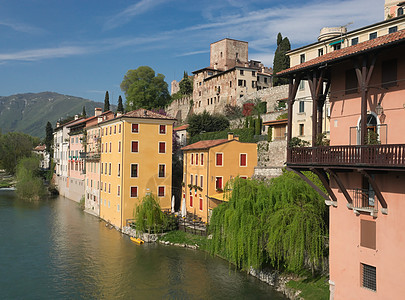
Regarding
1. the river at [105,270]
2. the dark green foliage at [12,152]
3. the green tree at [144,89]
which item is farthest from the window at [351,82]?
the dark green foliage at [12,152]

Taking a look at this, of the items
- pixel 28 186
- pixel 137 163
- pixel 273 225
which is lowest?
pixel 28 186

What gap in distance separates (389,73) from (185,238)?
2278 cm

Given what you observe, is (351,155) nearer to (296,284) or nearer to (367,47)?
(367,47)

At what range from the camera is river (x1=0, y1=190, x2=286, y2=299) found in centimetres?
2181

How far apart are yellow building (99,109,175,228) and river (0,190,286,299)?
11.5ft

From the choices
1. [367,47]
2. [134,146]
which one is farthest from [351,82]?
[134,146]

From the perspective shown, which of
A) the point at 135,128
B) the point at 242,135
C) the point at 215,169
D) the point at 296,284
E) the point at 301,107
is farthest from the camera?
the point at 242,135

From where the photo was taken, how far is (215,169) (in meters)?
36.1

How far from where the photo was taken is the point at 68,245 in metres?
32.6

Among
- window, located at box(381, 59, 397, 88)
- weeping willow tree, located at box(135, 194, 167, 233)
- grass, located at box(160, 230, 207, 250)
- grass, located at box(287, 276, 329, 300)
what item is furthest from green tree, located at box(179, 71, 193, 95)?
window, located at box(381, 59, 397, 88)

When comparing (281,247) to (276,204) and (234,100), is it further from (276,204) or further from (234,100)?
(234,100)

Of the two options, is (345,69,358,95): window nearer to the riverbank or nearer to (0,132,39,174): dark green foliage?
the riverbank

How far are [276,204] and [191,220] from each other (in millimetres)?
15569

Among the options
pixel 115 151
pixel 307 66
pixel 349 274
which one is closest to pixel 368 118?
pixel 307 66
